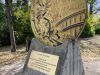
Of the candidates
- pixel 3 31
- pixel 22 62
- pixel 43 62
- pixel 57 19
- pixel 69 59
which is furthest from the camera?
pixel 3 31

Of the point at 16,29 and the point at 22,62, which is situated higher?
the point at 16,29

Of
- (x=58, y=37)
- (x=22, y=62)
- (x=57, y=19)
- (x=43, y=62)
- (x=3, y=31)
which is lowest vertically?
(x=22, y=62)

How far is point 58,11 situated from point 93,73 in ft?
9.22

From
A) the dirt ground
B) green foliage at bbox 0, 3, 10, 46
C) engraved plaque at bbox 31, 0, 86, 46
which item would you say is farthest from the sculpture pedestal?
green foliage at bbox 0, 3, 10, 46

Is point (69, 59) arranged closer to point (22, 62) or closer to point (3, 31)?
point (22, 62)

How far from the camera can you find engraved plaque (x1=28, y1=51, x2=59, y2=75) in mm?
4117

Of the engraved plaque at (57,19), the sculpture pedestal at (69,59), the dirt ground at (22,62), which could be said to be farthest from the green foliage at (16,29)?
the sculpture pedestal at (69,59)

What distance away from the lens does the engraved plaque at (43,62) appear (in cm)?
412

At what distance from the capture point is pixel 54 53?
13.8 feet

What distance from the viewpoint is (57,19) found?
4.15 m

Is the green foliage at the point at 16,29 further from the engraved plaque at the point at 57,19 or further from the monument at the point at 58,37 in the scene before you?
the monument at the point at 58,37

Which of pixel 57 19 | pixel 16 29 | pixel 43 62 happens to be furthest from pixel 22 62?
pixel 16 29

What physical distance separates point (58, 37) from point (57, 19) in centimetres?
33

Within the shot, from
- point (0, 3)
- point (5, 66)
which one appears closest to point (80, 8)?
point (5, 66)
